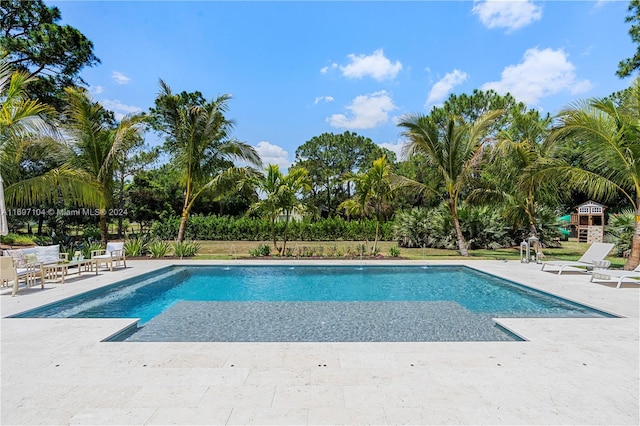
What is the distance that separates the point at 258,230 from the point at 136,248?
27.0 feet

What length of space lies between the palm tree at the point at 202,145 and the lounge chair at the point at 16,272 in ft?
21.6

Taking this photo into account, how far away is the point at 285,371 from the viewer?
3572 millimetres

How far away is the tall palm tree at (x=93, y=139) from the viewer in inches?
481

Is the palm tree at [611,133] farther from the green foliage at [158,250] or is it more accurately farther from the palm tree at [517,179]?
the green foliage at [158,250]

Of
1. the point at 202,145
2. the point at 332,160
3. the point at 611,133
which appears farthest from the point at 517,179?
the point at 332,160

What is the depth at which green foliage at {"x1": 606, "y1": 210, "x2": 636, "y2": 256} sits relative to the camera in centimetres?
1289

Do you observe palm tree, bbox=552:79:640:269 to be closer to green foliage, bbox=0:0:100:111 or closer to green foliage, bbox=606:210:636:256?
green foliage, bbox=606:210:636:256

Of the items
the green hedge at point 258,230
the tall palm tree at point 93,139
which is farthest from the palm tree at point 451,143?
the tall palm tree at point 93,139

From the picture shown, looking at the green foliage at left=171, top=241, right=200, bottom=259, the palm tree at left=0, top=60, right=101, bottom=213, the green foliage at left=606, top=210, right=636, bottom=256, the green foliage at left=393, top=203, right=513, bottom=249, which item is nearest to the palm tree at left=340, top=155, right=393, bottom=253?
the green foliage at left=393, top=203, right=513, bottom=249

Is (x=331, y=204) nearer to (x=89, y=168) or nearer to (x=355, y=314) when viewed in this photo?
(x=89, y=168)

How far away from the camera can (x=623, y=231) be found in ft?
43.1

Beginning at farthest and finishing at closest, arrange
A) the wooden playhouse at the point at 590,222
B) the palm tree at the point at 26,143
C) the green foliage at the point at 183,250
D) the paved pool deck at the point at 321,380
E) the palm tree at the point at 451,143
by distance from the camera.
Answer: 1. the wooden playhouse at the point at 590,222
2. the palm tree at the point at 451,143
3. the green foliage at the point at 183,250
4. the palm tree at the point at 26,143
5. the paved pool deck at the point at 321,380

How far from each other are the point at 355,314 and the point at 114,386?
4.21 m

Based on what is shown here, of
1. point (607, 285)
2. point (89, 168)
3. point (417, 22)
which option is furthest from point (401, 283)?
point (89, 168)
